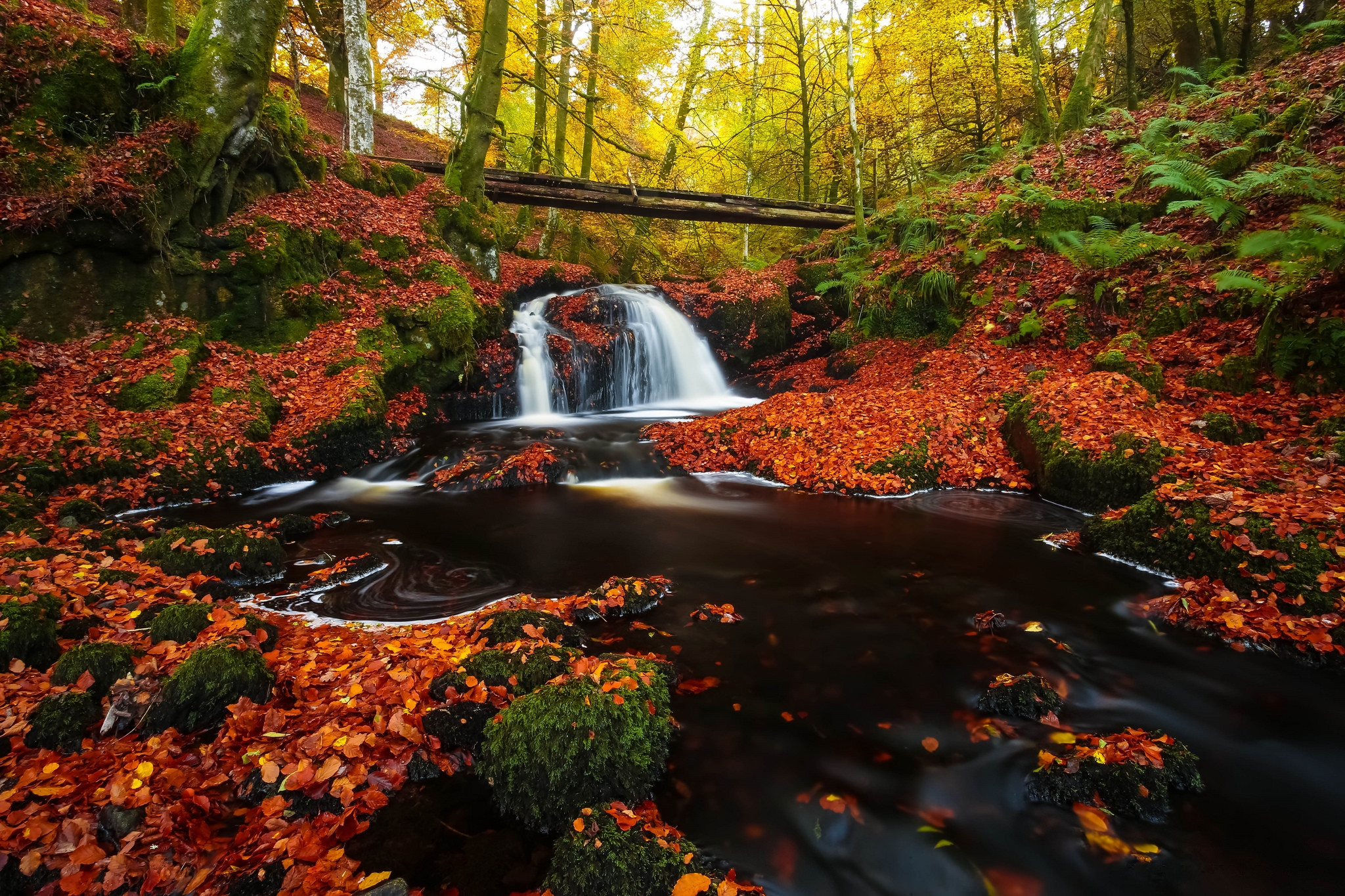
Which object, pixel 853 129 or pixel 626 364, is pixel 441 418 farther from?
pixel 853 129

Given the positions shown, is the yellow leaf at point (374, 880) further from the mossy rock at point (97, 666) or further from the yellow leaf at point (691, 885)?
the mossy rock at point (97, 666)

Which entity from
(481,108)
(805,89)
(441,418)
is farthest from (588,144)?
(441,418)

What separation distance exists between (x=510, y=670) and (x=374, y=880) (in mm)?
1189

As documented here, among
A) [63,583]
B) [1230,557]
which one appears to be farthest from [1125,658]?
[63,583]

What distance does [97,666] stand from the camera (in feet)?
10.0

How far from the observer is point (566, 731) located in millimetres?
2736

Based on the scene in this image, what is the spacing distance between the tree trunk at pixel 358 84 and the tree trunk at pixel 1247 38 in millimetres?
18115

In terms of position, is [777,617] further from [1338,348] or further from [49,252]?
[49,252]

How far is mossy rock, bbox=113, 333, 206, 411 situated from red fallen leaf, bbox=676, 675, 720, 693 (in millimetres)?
7891

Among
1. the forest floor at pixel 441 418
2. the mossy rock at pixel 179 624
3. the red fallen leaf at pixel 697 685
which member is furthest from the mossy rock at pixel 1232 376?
the mossy rock at pixel 179 624

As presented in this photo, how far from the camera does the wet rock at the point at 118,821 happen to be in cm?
227

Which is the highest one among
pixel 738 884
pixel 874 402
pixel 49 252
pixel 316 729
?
pixel 49 252

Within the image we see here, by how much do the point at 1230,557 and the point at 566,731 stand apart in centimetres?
509

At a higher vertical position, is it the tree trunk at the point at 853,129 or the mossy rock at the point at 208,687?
the tree trunk at the point at 853,129
